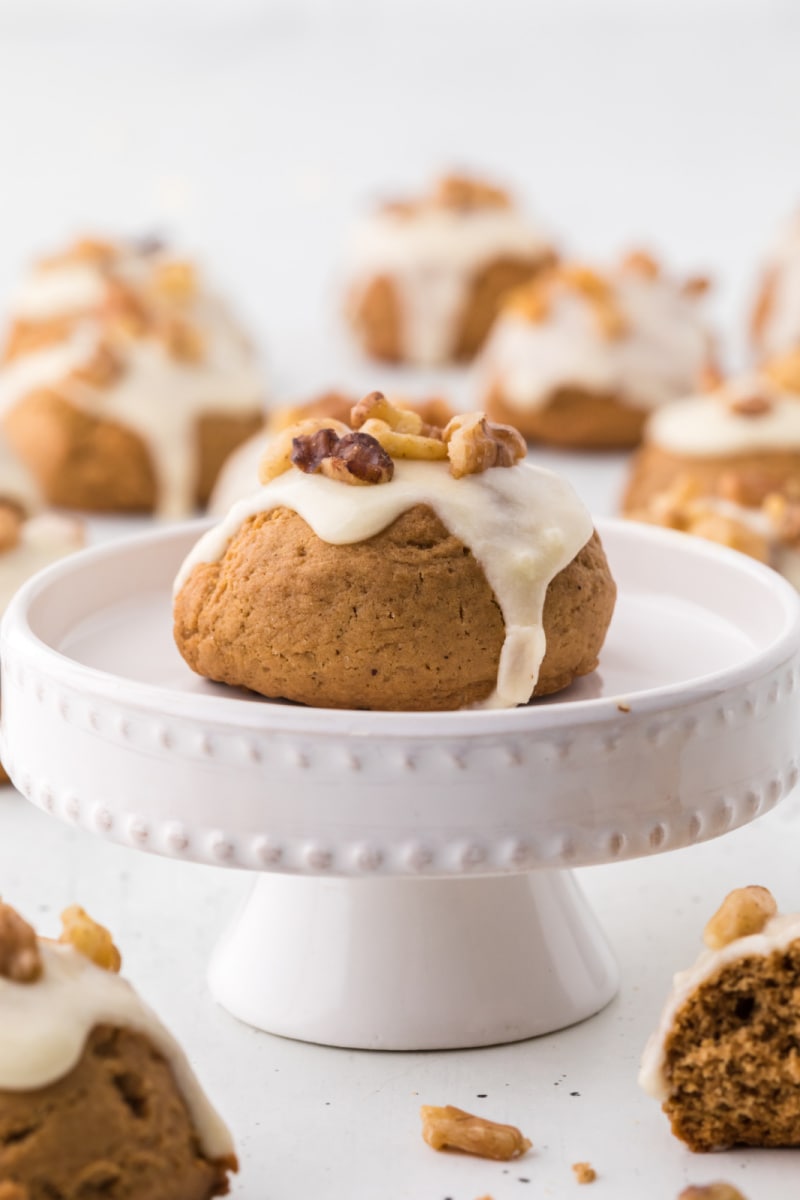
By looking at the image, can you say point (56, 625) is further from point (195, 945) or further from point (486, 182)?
point (486, 182)

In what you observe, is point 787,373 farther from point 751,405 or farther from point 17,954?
point 17,954

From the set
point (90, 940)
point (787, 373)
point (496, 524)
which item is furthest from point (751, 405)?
point (90, 940)

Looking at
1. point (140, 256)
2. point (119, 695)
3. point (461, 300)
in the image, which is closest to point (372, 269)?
point (461, 300)

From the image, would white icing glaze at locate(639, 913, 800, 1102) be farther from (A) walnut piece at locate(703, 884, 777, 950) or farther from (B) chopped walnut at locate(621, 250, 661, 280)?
(B) chopped walnut at locate(621, 250, 661, 280)

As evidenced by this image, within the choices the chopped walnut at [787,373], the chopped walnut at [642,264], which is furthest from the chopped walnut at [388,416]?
the chopped walnut at [642,264]

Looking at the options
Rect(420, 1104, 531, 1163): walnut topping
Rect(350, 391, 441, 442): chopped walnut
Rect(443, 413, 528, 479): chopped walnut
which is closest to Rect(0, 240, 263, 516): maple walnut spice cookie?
Rect(350, 391, 441, 442): chopped walnut
